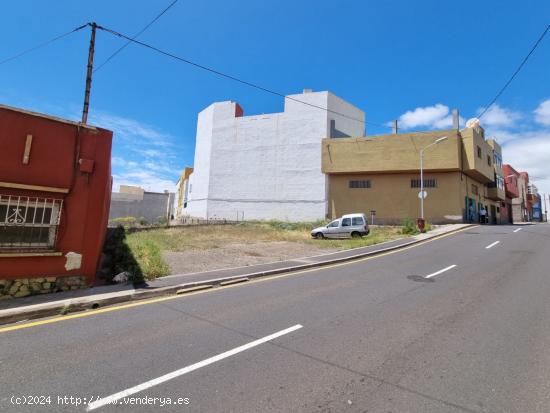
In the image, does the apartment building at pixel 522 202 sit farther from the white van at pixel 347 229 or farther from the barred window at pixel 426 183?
the white van at pixel 347 229

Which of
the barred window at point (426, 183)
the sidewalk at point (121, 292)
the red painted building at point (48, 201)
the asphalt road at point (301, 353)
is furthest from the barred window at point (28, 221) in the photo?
the barred window at point (426, 183)

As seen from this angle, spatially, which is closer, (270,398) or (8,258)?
(270,398)

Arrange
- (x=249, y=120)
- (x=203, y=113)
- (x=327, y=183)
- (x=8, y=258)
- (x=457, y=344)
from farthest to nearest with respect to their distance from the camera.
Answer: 1. (x=203, y=113)
2. (x=249, y=120)
3. (x=327, y=183)
4. (x=8, y=258)
5. (x=457, y=344)

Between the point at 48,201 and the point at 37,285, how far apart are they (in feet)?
6.03

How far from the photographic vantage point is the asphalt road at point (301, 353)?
10.6 ft

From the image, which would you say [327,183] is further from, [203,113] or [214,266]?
[214,266]

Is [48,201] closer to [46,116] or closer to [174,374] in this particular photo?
[46,116]

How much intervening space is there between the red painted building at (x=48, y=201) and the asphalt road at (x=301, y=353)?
220cm

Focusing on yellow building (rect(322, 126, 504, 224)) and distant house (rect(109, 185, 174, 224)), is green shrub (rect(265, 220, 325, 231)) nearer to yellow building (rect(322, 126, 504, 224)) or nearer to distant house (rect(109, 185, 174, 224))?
yellow building (rect(322, 126, 504, 224))

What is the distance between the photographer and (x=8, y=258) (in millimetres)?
6715

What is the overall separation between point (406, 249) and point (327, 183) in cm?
2193

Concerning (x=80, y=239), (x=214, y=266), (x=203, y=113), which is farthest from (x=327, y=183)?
(x=80, y=239)

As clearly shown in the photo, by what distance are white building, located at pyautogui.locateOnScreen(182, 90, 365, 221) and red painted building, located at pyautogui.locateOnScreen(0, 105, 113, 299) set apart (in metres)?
30.5

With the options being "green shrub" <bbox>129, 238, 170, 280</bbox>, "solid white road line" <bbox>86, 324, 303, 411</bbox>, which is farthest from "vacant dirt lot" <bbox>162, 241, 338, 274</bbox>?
"solid white road line" <bbox>86, 324, 303, 411</bbox>
